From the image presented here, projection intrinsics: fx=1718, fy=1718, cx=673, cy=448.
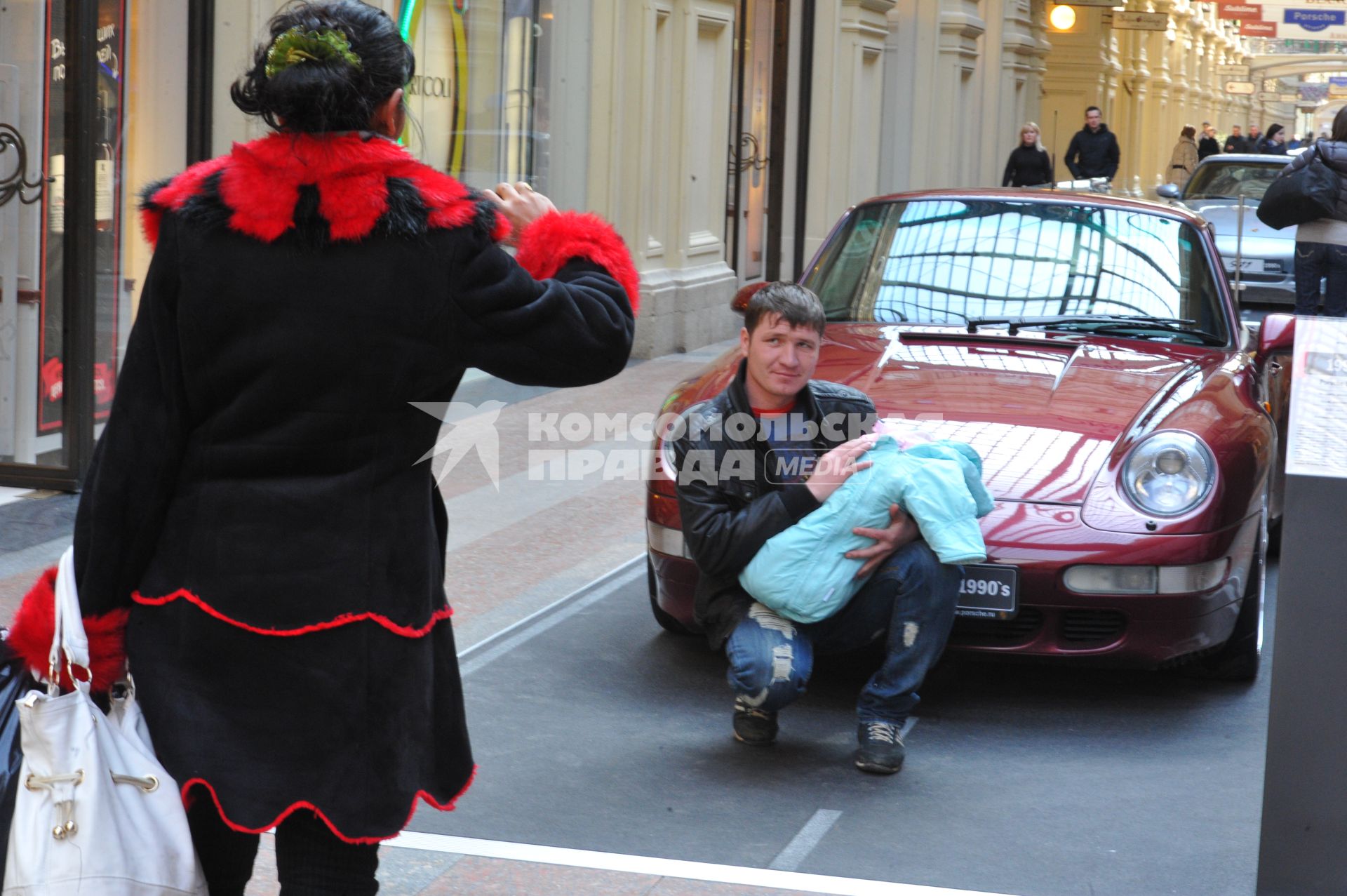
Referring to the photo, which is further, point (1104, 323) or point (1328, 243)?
point (1328, 243)

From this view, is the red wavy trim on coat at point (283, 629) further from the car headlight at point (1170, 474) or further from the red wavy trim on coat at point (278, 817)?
the car headlight at point (1170, 474)

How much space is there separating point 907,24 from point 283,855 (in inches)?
817

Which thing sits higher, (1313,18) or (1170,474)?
(1313,18)

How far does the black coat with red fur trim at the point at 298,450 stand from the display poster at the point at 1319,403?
1.47 metres

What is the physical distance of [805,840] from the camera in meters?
3.86

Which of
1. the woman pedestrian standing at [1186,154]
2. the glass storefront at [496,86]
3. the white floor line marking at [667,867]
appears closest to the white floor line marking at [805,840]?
the white floor line marking at [667,867]

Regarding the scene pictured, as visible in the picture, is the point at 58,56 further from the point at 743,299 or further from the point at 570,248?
the point at 570,248

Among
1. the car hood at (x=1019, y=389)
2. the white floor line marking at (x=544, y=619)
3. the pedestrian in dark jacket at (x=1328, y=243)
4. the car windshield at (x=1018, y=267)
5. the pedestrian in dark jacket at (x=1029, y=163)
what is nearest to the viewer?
the car hood at (x=1019, y=389)

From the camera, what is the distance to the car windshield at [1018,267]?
603cm

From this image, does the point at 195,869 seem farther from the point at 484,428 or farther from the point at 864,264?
the point at 484,428

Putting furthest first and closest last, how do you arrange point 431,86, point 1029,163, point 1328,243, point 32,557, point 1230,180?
point 1029,163 → point 1230,180 → point 1328,243 → point 431,86 → point 32,557

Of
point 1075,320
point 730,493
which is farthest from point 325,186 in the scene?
point 1075,320

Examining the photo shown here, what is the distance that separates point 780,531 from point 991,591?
69 cm

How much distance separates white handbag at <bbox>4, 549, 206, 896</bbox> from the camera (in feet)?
7.32
